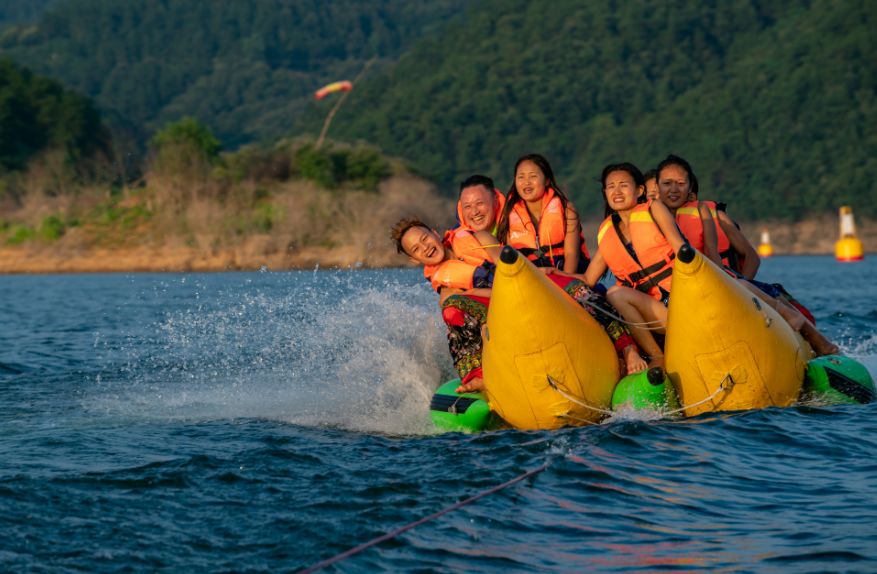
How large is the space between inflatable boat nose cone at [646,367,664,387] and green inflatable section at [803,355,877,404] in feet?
3.67

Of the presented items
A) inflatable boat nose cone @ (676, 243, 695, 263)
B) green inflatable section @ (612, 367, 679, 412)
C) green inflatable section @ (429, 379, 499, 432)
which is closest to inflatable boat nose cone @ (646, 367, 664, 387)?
green inflatable section @ (612, 367, 679, 412)

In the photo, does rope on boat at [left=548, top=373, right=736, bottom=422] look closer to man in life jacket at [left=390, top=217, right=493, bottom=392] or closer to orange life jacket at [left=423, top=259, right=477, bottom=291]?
man in life jacket at [left=390, top=217, right=493, bottom=392]

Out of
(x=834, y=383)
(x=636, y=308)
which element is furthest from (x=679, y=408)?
(x=834, y=383)

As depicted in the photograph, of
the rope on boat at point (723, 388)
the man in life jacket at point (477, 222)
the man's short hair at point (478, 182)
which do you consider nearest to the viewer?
the rope on boat at point (723, 388)

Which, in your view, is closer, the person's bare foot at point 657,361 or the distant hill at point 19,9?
the person's bare foot at point 657,361

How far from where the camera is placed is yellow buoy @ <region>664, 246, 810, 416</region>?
625 cm

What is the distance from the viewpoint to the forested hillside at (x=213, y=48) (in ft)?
346

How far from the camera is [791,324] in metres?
7.40

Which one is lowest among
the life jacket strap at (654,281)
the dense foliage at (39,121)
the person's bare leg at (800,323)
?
the person's bare leg at (800,323)

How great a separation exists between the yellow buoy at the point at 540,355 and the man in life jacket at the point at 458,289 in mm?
418

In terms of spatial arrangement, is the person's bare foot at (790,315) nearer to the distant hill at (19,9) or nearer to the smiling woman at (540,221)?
the smiling woman at (540,221)

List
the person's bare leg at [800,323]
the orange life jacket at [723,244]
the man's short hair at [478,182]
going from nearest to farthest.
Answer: the person's bare leg at [800,323] → the orange life jacket at [723,244] → the man's short hair at [478,182]

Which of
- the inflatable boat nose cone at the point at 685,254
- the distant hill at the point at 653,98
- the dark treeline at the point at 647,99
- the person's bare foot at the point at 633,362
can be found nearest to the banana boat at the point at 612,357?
the inflatable boat nose cone at the point at 685,254

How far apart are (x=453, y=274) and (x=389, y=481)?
1907mm
